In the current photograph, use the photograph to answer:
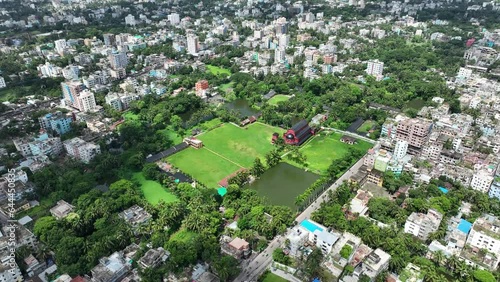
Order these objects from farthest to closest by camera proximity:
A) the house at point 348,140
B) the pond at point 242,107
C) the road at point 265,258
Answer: the pond at point 242,107 → the house at point 348,140 → the road at point 265,258

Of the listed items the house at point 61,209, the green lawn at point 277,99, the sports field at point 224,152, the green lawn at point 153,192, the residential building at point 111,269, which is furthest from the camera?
the green lawn at point 277,99

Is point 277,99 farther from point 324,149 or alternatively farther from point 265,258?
point 265,258

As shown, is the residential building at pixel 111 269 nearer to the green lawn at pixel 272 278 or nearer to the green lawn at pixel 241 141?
the green lawn at pixel 272 278

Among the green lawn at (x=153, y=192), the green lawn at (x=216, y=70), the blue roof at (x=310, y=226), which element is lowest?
the green lawn at (x=216, y=70)

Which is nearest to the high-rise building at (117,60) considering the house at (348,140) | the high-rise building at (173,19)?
the high-rise building at (173,19)

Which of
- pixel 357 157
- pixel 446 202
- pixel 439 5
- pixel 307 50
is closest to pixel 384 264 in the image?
pixel 446 202

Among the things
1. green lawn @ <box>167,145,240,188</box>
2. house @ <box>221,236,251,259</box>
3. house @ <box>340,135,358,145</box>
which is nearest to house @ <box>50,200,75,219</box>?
green lawn @ <box>167,145,240,188</box>

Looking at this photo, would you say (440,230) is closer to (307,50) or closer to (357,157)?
(357,157)
